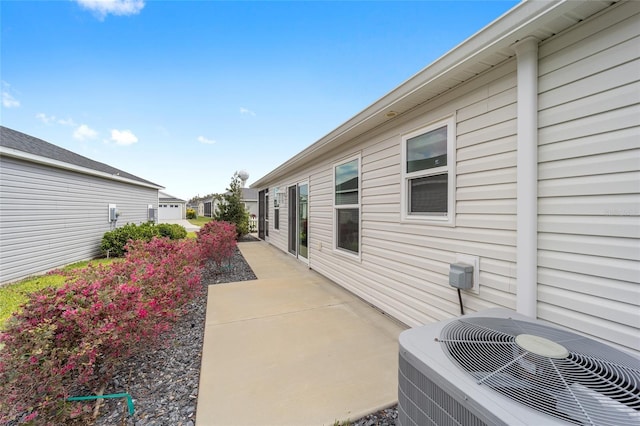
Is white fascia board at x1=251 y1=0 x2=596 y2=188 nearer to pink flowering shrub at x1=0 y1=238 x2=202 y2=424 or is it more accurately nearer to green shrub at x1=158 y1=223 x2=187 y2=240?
pink flowering shrub at x1=0 y1=238 x2=202 y2=424

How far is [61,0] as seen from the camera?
17.9 feet

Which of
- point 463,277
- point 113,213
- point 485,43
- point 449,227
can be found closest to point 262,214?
point 113,213

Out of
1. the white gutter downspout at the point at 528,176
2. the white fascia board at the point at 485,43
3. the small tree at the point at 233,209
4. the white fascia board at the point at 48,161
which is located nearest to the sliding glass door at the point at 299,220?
the white fascia board at the point at 485,43

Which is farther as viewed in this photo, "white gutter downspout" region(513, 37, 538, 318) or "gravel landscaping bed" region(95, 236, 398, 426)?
"white gutter downspout" region(513, 37, 538, 318)

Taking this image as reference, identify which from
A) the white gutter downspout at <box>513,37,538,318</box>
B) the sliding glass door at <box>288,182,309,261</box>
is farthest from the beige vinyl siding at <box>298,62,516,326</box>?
the sliding glass door at <box>288,182,309,261</box>

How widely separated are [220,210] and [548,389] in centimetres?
1252

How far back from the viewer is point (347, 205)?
15.8ft

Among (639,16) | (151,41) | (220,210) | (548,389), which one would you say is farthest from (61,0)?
(548,389)

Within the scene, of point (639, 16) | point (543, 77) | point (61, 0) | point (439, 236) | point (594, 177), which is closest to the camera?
point (639, 16)

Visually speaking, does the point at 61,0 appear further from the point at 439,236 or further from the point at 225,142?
the point at 225,142

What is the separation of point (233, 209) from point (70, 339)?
10538 millimetres

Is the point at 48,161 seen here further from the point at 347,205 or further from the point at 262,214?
the point at 347,205

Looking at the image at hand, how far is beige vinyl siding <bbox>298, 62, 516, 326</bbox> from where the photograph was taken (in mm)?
2180

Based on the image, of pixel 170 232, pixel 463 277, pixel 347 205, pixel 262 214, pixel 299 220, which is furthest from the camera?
pixel 262 214
